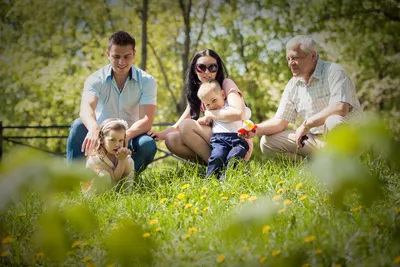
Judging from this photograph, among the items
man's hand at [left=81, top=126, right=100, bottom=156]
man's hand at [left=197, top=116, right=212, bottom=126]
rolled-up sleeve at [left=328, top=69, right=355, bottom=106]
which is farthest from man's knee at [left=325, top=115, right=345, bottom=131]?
man's hand at [left=81, top=126, right=100, bottom=156]

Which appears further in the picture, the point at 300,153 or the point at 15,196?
the point at 300,153

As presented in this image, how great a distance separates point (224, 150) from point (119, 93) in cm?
104

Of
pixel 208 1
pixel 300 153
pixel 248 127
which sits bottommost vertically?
pixel 300 153

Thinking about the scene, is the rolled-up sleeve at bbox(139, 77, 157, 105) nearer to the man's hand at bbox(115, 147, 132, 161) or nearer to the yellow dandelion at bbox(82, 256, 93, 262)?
the man's hand at bbox(115, 147, 132, 161)

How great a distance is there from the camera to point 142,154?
411 centimetres

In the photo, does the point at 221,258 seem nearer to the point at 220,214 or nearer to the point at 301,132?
the point at 220,214

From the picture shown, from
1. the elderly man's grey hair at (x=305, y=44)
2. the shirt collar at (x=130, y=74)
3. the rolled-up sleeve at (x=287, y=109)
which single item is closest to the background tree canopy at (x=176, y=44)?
the shirt collar at (x=130, y=74)

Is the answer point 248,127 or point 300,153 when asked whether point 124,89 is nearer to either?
point 248,127

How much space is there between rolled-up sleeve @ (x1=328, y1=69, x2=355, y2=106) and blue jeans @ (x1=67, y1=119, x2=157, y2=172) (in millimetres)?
1408

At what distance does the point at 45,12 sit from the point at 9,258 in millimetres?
13224

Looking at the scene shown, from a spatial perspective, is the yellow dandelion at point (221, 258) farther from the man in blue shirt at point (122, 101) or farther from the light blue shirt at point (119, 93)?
the light blue shirt at point (119, 93)

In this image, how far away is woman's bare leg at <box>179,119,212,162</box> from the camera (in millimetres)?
4012

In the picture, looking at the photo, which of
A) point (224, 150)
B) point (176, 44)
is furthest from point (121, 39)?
point (176, 44)

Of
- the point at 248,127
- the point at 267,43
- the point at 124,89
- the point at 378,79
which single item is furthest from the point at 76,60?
the point at 248,127
